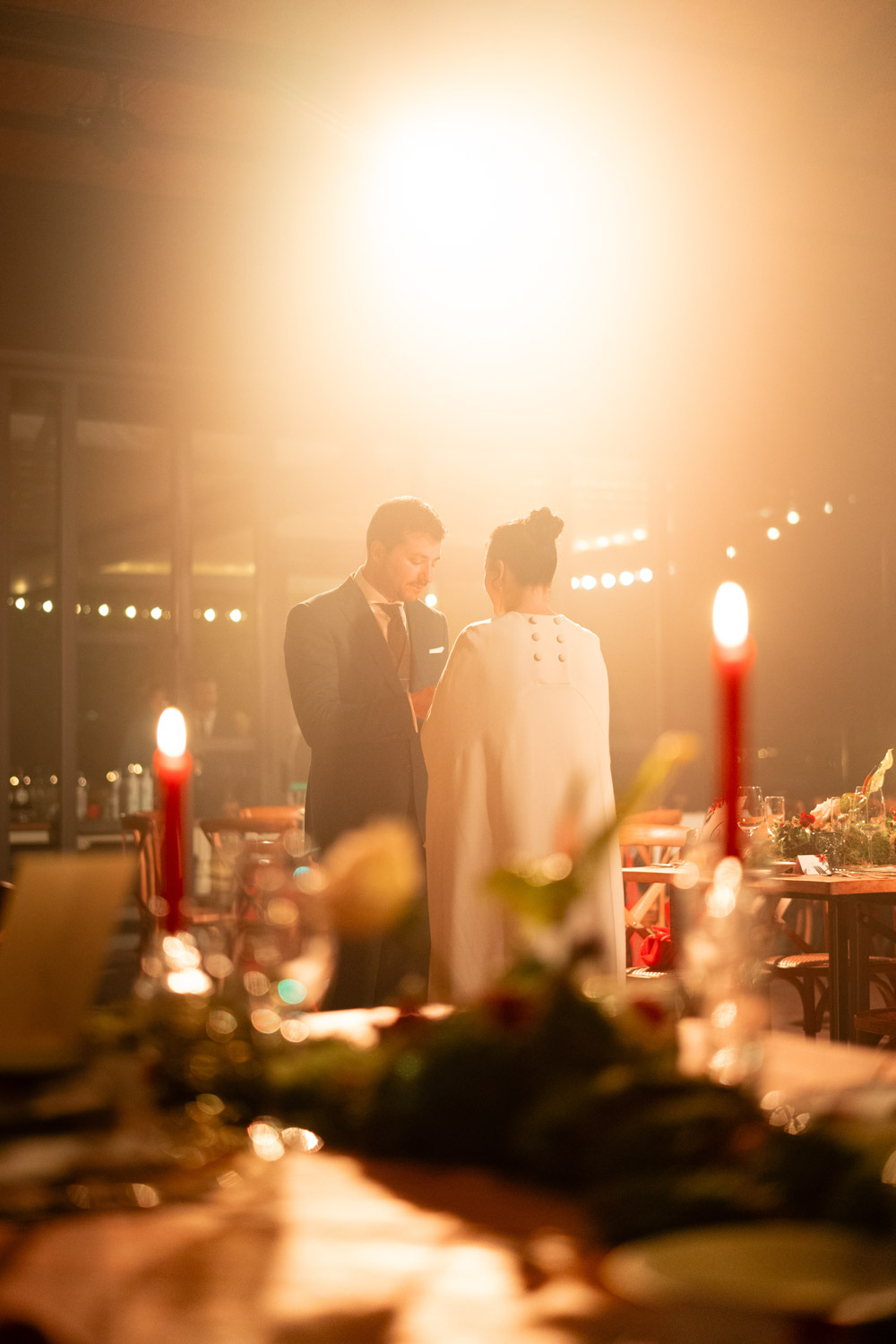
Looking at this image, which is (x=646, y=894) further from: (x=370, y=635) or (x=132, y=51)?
(x=132, y=51)

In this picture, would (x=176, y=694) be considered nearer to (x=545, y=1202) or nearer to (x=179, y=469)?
(x=179, y=469)

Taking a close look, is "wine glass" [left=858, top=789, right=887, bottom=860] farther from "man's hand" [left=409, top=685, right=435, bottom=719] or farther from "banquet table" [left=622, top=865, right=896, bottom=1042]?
"man's hand" [left=409, top=685, right=435, bottom=719]

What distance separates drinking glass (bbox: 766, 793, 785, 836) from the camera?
4336mm

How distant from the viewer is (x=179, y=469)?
691 centimetres

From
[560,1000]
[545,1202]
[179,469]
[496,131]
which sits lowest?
[545,1202]

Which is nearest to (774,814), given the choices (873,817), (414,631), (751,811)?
(751,811)

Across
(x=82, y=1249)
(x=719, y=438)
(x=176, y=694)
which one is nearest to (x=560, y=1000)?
(x=82, y=1249)

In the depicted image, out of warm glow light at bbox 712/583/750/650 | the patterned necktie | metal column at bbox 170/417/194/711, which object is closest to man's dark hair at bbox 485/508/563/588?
the patterned necktie

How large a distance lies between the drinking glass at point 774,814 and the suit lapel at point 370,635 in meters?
1.48

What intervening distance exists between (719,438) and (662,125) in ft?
8.88

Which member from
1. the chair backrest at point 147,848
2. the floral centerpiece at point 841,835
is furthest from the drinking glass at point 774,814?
the chair backrest at point 147,848

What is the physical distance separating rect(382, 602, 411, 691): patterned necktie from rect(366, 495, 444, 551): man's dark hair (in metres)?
0.22

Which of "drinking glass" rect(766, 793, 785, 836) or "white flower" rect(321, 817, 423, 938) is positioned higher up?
"white flower" rect(321, 817, 423, 938)

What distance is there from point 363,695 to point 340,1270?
2.93 m
